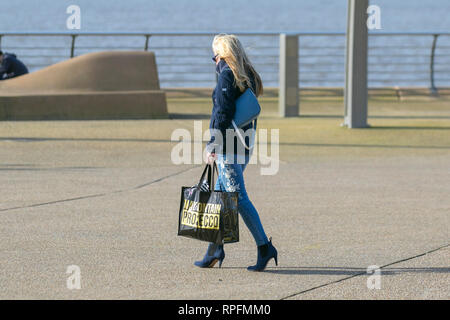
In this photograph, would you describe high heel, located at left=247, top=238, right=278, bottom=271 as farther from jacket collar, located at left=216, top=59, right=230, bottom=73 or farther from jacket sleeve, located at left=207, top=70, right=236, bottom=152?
jacket collar, located at left=216, top=59, right=230, bottom=73

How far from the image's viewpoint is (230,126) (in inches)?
219

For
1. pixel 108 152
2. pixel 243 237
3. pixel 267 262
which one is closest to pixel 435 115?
pixel 108 152

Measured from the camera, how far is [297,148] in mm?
12078

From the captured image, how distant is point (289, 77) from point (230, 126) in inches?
443

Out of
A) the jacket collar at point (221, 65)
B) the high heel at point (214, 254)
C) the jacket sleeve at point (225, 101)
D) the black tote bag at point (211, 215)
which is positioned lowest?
the high heel at point (214, 254)

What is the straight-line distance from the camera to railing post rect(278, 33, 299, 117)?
54.3 feet

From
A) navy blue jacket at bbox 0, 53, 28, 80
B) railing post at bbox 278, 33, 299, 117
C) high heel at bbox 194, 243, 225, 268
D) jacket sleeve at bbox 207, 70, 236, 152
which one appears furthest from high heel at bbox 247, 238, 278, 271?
navy blue jacket at bbox 0, 53, 28, 80

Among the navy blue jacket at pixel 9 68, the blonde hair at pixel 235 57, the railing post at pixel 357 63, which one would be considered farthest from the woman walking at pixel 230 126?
the navy blue jacket at pixel 9 68

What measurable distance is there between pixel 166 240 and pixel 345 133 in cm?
721

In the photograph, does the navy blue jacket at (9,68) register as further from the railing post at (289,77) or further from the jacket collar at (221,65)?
the jacket collar at (221,65)

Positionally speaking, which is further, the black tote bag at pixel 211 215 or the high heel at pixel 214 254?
the high heel at pixel 214 254

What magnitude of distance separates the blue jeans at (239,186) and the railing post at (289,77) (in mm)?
10848

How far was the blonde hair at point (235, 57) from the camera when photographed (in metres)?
5.51
